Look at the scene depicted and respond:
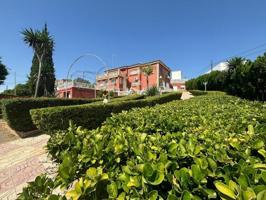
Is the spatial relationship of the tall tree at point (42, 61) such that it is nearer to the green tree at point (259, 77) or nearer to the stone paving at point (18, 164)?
the stone paving at point (18, 164)

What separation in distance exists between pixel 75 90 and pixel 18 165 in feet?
122

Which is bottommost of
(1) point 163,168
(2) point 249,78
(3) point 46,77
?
(1) point 163,168

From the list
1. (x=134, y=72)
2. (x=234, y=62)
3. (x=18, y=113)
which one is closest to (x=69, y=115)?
(x=18, y=113)

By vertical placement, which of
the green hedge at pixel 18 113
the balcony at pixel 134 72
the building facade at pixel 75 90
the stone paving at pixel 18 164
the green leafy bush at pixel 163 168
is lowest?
the stone paving at pixel 18 164

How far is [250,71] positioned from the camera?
21.3 meters

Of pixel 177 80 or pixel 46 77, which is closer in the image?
pixel 46 77

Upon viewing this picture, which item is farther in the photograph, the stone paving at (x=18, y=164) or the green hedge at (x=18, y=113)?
the green hedge at (x=18, y=113)

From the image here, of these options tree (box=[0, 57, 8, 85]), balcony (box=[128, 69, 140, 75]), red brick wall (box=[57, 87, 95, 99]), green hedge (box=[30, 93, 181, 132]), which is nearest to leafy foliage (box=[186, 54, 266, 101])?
green hedge (box=[30, 93, 181, 132])

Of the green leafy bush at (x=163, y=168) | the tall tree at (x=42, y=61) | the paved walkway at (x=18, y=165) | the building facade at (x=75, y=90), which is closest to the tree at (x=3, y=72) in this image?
the tall tree at (x=42, y=61)

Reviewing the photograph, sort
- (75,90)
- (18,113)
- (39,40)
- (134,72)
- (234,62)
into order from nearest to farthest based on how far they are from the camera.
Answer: (18,113)
(234,62)
(39,40)
(75,90)
(134,72)

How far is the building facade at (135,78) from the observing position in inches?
2154

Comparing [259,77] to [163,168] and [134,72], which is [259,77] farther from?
[134,72]

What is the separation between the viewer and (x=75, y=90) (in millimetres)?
43250

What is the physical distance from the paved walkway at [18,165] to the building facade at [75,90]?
33.3 meters
